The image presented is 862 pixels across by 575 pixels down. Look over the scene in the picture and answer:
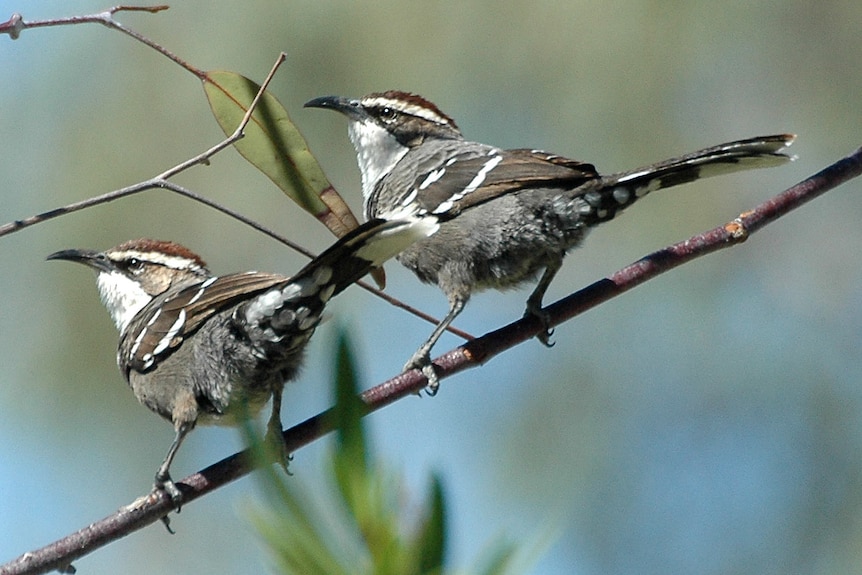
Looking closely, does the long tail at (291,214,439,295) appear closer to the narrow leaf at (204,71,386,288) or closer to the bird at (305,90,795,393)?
the narrow leaf at (204,71,386,288)

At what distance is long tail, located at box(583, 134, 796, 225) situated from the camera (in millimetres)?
3113

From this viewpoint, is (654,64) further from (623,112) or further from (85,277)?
(85,277)

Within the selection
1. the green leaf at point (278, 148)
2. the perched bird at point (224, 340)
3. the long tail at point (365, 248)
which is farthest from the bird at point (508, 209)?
the long tail at point (365, 248)

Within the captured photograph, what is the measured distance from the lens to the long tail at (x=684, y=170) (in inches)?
123

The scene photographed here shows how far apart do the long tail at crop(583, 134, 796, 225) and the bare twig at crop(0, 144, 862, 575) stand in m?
0.64

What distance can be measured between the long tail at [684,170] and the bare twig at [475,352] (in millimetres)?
636

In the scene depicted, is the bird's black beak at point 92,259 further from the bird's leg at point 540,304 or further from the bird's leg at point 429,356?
Answer: the bird's leg at point 540,304

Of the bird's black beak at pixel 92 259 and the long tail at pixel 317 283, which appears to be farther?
the bird's black beak at pixel 92 259

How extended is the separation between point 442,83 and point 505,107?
0.56 metres

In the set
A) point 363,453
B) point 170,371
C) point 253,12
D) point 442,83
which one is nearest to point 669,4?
point 442,83

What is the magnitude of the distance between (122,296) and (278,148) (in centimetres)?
179

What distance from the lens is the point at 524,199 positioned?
12.2 feet

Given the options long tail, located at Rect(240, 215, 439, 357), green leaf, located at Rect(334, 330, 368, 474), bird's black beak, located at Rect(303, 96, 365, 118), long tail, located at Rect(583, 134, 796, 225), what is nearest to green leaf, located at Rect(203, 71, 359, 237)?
long tail, located at Rect(240, 215, 439, 357)

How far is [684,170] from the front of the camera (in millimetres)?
3311
